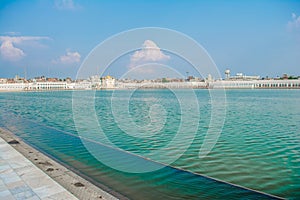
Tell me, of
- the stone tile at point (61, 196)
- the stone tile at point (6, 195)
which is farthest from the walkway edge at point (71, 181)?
the stone tile at point (6, 195)

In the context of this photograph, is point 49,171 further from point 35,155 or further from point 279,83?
point 279,83

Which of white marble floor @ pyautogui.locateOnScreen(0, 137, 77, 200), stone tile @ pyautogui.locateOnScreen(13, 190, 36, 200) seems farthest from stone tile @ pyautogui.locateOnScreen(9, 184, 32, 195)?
stone tile @ pyautogui.locateOnScreen(13, 190, 36, 200)

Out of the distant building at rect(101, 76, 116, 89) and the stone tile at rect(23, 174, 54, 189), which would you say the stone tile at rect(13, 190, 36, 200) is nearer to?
the stone tile at rect(23, 174, 54, 189)

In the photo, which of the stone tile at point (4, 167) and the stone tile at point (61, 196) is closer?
the stone tile at point (61, 196)

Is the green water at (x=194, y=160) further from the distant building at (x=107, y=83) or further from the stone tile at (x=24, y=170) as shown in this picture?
the distant building at (x=107, y=83)

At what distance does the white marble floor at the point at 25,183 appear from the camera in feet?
14.1

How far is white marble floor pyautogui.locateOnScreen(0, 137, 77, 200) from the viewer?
4.31 metres

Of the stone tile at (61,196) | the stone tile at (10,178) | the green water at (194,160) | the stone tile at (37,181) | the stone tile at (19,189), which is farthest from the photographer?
the green water at (194,160)

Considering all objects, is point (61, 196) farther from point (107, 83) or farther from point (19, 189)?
point (107, 83)

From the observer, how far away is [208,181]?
648cm

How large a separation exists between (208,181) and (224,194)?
2.79ft

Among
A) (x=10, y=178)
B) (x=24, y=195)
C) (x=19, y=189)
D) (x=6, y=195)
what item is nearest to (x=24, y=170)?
(x=10, y=178)

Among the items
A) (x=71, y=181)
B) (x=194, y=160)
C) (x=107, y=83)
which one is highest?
(x=107, y=83)

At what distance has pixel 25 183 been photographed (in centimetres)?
486
